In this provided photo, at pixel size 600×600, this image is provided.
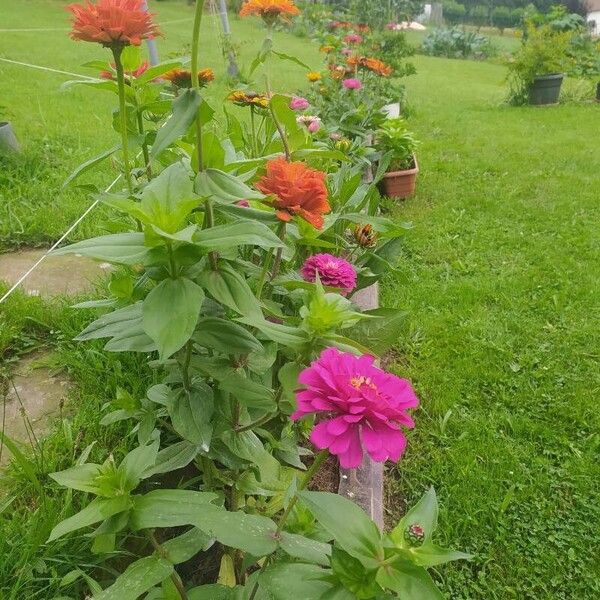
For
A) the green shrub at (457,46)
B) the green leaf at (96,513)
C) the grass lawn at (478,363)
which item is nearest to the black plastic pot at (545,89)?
the grass lawn at (478,363)

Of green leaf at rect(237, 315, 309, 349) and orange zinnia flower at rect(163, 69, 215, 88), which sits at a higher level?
orange zinnia flower at rect(163, 69, 215, 88)

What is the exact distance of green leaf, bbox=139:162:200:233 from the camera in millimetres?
795

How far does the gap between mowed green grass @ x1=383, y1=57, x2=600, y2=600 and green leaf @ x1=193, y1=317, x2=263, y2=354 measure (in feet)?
2.78

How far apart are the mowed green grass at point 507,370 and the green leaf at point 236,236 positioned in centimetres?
101

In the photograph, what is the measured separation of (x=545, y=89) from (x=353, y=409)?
7250mm

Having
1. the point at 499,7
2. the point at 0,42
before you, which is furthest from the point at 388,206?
the point at 499,7

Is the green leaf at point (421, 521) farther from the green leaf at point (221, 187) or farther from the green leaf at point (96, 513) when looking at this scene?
the green leaf at point (221, 187)

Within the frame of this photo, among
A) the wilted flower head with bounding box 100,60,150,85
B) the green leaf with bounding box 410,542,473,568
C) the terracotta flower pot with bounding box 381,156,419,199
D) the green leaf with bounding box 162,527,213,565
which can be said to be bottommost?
the terracotta flower pot with bounding box 381,156,419,199

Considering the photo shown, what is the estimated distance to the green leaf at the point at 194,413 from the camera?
0.98 m

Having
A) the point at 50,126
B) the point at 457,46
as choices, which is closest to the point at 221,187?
the point at 50,126

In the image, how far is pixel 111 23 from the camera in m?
0.90

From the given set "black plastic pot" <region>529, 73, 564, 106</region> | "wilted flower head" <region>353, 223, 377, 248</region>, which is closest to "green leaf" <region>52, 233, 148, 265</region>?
"wilted flower head" <region>353, 223, 377, 248</region>

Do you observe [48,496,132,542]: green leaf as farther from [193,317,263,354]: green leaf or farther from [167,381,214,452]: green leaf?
[193,317,263,354]: green leaf

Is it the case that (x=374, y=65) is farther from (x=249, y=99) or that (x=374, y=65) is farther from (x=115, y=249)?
(x=115, y=249)
